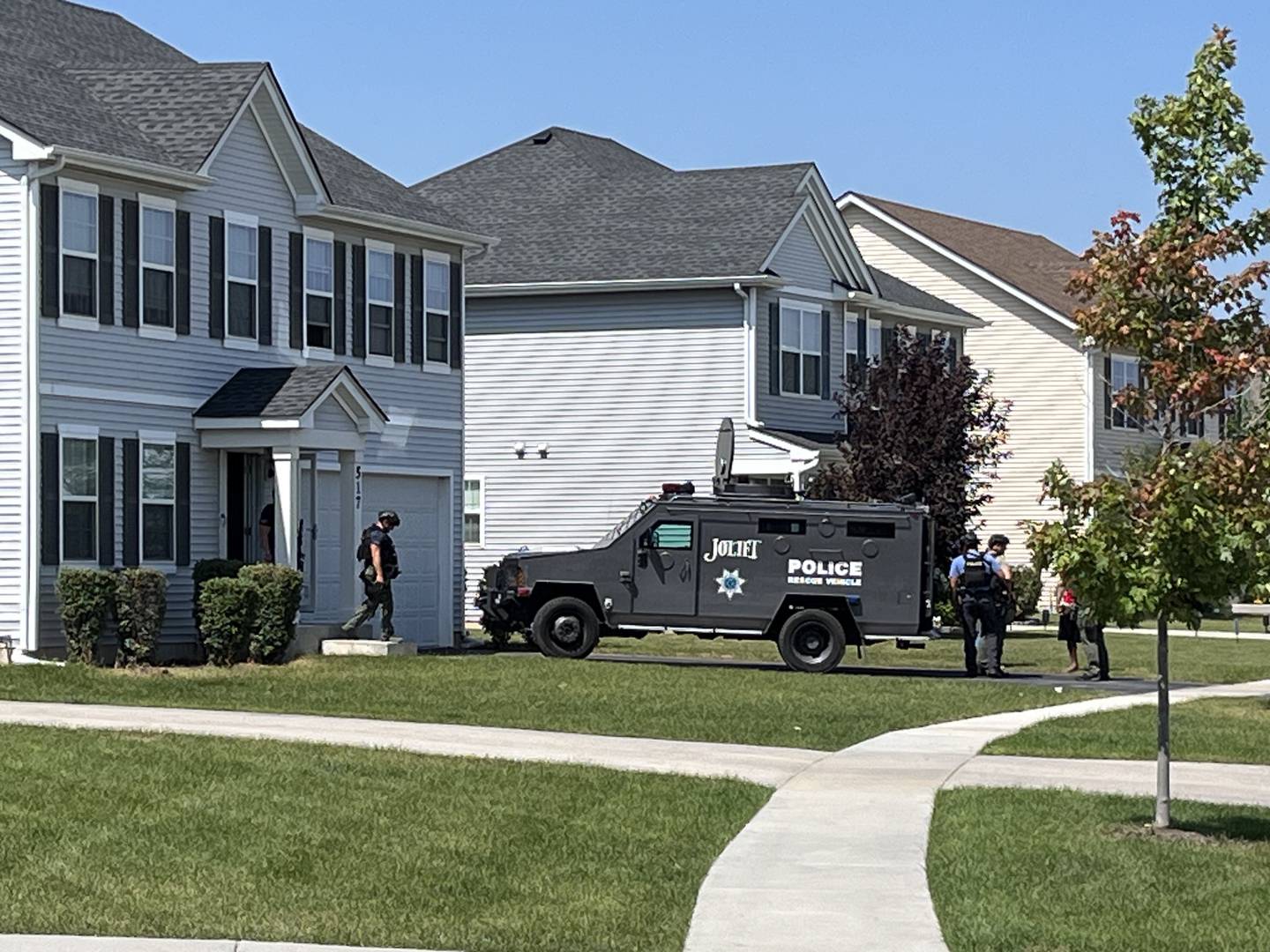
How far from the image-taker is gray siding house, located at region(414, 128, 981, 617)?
39.8 metres

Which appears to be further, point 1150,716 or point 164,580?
point 164,580

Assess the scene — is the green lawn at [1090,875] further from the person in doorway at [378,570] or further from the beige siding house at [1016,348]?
the beige siding house at [1016,348]

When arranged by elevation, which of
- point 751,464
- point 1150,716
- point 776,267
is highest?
point 776,267

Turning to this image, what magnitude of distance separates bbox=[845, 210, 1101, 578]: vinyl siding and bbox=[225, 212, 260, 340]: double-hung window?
25646mm

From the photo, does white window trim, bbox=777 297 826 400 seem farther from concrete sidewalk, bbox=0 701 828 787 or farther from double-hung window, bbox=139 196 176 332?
concrete sidewalk, bbox=0 701 828 787

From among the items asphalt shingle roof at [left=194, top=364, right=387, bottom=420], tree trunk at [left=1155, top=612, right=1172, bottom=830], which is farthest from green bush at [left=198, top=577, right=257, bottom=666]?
tree trunk at [left=1155, top=612, right=1172, bottom=830]

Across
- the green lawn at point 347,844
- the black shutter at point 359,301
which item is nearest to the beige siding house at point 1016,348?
the black shutter at point 359,301

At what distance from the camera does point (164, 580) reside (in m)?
26.6

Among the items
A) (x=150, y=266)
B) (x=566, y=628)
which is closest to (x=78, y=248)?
(x=150, y=266)

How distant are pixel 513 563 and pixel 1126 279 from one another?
50.0 ft

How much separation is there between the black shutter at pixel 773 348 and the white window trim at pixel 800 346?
0.06m

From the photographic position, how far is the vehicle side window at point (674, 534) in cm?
2778

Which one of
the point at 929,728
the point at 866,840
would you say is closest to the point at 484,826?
the point at 866,840

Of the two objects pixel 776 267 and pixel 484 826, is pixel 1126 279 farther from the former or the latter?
pixel 776 267
